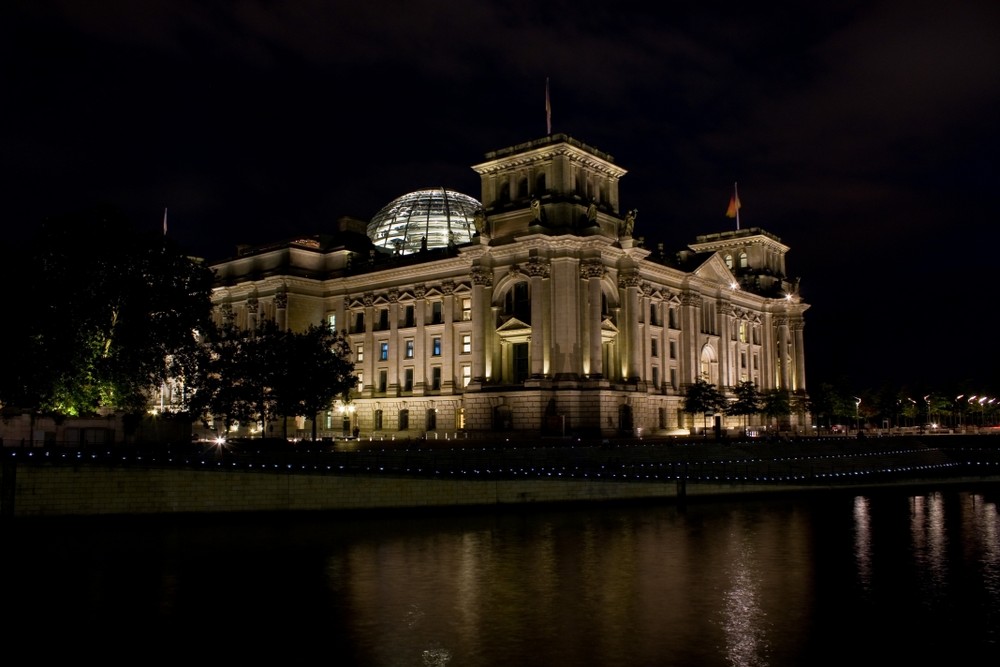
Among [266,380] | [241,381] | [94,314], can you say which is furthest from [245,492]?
[241,381]

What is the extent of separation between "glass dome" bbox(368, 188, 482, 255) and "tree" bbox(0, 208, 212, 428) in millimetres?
51849

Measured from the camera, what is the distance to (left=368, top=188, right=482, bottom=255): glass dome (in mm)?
115188

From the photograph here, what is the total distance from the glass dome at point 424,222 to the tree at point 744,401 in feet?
122

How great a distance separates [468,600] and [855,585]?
1265 centimetres

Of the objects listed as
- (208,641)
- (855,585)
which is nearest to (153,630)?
(208,641)

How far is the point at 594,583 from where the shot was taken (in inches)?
1171

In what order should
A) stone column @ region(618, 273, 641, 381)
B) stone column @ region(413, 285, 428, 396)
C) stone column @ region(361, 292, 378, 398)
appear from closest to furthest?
stone column @ region(618, 273, 641, 381), stone column @ region(413, 285, 428, 396), stone column @ region(361, 292, 378, 398)

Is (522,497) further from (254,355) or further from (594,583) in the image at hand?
(254,355)

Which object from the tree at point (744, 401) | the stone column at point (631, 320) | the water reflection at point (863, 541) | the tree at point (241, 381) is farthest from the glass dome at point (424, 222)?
the water reflection at point (863, 541)

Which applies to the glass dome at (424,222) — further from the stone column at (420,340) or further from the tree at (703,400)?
the tree at (703,400)

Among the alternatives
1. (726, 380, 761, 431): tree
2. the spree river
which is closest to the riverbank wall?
the spree river

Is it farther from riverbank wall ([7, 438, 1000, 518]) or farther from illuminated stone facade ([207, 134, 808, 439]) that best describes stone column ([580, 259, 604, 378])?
riverbank wall ([7, 438, 1000, 518])

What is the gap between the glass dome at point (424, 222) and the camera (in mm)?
115188

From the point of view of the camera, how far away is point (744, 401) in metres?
104
